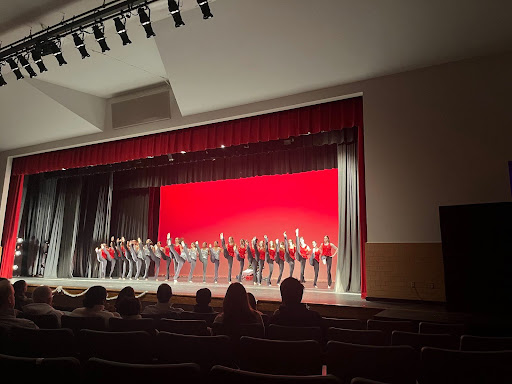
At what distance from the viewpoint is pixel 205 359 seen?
2037 mm

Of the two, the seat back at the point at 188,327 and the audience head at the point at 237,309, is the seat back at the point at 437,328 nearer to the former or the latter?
the audience head at the point at 237,309

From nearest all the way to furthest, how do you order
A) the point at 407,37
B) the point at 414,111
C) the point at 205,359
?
the point at 205,359, the point at 407,37, the point at 414,111

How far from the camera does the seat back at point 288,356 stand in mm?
1928

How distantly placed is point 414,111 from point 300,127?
2.07m

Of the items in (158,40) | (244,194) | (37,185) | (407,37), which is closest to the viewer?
(407,37)

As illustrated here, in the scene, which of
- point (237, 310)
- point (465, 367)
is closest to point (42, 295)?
point (237, 310)

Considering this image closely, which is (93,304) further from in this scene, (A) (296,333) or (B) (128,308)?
(A) (296,333)

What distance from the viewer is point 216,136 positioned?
848 centimetres

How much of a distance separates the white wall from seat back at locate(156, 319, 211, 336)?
4.52 metres

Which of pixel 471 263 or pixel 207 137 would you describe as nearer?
pixel 471 263

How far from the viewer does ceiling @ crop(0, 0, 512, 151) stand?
5.70 m

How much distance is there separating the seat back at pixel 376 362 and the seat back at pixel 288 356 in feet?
0.34

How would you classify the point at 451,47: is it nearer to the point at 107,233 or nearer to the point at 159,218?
the point at 159,218

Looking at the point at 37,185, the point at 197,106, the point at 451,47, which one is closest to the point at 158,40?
the point at 197,106
